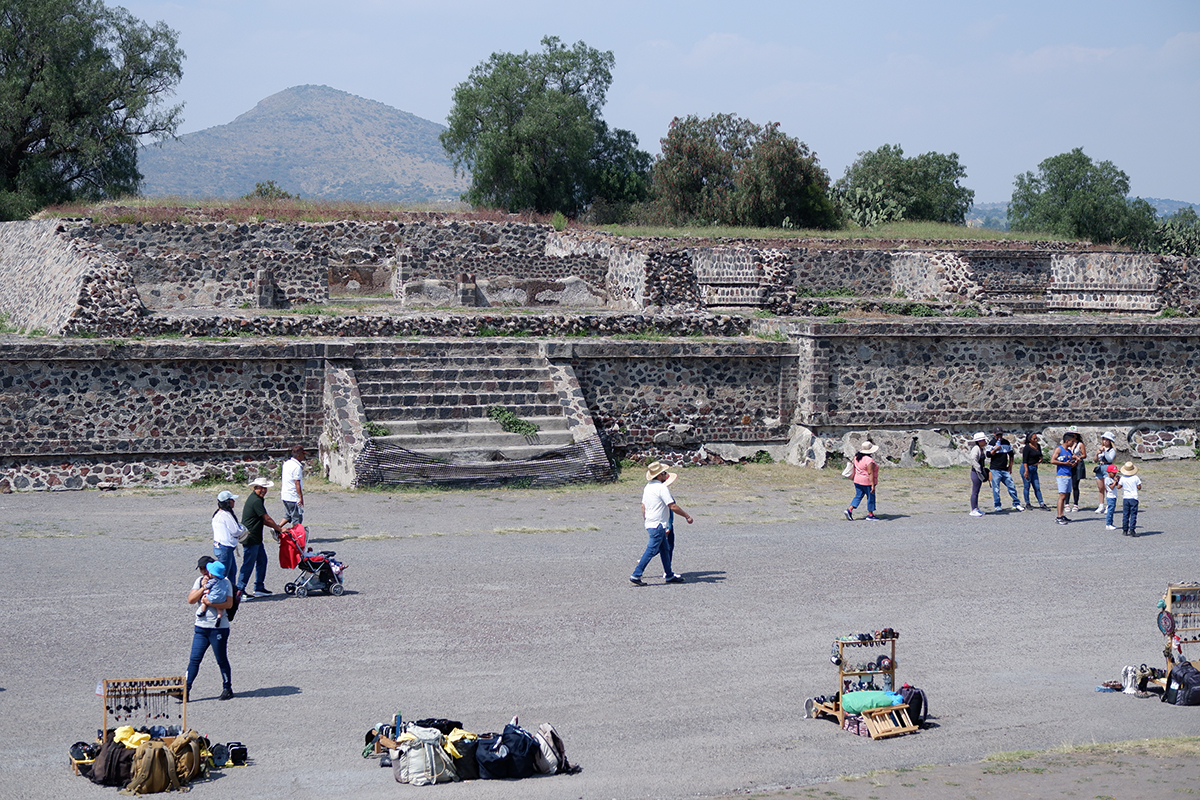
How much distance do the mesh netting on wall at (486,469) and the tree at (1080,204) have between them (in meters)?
39.6

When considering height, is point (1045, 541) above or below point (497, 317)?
below

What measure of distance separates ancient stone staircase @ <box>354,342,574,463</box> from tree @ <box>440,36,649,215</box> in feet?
80.0

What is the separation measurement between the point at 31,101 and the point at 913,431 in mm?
29602

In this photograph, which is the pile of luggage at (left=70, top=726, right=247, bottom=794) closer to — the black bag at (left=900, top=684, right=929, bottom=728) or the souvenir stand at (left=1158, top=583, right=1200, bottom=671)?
the black bag at (left=900, top=684, right=929, bottom=728)

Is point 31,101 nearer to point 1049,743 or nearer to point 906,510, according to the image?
point 906,510

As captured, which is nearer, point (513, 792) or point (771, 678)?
point (513, 792)

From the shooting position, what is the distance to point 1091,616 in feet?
37.8

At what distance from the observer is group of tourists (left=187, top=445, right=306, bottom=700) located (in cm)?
870

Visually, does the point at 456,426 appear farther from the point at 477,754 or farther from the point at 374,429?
the point at 477,754

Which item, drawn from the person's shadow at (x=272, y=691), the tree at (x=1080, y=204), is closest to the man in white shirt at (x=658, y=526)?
the person's shadow at (x=272, y=691)

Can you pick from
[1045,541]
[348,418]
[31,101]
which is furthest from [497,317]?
[31,101]

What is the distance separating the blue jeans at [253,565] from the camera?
11586 millimetres

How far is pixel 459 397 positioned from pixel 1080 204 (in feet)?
171

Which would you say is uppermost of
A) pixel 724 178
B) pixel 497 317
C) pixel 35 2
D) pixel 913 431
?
pixel 35 2
